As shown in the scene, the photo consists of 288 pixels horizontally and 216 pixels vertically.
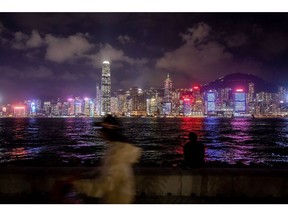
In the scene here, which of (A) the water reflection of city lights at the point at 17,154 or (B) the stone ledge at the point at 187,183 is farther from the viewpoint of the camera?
(A) the water reflection of city lights at the point at 17,154

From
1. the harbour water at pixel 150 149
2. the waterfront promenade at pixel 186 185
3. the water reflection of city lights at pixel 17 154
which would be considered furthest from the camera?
the water reflection of city lights at pixel 17 154

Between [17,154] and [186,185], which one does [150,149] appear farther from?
[186,185]

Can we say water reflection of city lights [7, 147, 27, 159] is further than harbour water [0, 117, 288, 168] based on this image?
Yes

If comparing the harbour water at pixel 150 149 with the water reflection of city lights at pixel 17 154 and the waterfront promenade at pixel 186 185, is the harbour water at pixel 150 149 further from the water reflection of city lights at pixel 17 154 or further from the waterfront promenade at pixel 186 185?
the waterfront promenade at pixel 186 185

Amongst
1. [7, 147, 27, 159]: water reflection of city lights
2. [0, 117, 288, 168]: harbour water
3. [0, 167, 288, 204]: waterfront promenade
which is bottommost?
[7, 147, 27, 159]: water reflection of city lights

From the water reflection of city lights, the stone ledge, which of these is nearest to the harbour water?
the water reflection of city lights

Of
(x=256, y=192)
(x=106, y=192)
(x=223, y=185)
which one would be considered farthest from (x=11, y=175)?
(x=256, y=192)

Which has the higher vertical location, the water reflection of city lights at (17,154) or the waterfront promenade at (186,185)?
the waterfront promenade at (186,185)

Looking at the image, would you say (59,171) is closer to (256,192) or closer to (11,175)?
(11,175)

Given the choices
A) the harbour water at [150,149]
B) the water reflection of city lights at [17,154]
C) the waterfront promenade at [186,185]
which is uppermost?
the waterfront promenade at [186,185]

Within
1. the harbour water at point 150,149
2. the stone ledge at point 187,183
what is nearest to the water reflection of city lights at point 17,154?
the harbour water at point 150,149

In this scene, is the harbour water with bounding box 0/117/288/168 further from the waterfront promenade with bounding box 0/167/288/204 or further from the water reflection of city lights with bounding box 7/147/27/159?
the waterfront promenade with bounding box 0/167/288/204

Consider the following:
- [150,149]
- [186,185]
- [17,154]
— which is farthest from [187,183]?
[150,149]
